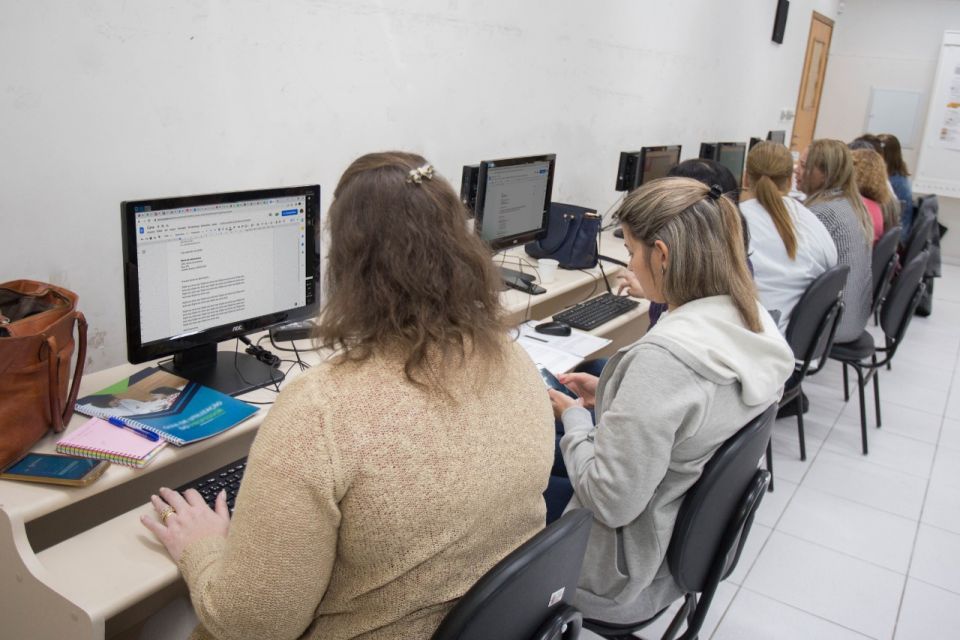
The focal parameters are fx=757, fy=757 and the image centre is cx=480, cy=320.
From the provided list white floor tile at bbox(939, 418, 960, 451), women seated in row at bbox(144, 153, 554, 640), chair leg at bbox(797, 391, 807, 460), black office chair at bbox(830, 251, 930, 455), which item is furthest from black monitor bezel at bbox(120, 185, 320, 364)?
white floor tile at bbox(939, 418, 960, 451)

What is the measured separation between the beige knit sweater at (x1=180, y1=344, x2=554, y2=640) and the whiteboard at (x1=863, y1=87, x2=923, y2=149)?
7.63m

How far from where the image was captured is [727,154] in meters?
4.49

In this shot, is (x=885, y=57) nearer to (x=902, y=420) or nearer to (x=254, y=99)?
(x=902, y=420)

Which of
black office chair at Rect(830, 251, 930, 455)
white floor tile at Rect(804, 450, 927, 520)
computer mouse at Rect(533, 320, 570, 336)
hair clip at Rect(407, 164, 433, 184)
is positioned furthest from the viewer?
black office chair at Rect(830, 251, 930, 455)

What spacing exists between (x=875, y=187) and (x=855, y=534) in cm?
190

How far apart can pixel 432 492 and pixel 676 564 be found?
2.16ft

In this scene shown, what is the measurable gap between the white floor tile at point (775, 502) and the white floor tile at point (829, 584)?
12 centimetres

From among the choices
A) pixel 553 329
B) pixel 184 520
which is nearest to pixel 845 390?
pixel 553 329

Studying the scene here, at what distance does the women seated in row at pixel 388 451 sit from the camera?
2.92ft

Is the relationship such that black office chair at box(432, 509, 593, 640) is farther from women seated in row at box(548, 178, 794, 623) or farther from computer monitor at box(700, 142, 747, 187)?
computer monitor at box(700, 142, 747, 187)

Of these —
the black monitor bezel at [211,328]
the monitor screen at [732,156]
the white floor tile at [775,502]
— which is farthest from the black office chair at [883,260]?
the black monitor bezel at [211,328]

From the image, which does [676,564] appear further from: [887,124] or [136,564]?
[887,124]

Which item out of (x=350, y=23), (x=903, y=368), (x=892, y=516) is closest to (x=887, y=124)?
(x=903, y=368)

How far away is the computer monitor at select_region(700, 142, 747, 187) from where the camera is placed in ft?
14.3
